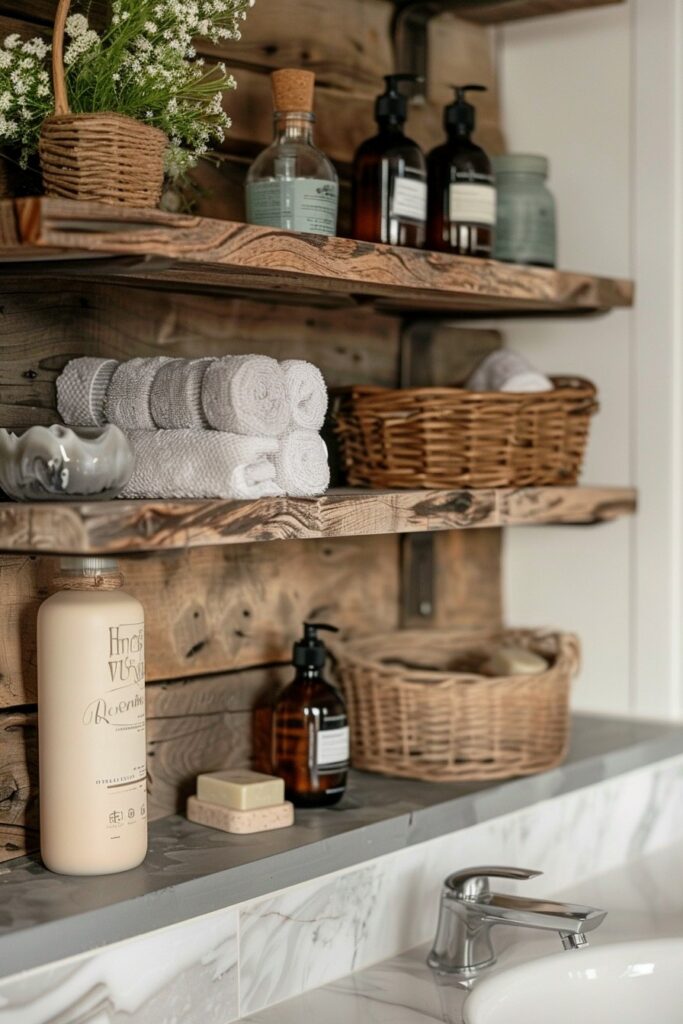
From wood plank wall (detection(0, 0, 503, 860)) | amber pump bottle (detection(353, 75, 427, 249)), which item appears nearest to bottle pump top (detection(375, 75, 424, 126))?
amber pump bottle (detection(353, 75, 427, 249))

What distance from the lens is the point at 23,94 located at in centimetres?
117

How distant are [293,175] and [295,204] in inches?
1.3

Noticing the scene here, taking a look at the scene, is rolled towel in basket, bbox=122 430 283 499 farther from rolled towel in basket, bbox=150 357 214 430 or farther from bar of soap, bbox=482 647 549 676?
bar of soap, bbox=482 647 549 676

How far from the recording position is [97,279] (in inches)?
52.9

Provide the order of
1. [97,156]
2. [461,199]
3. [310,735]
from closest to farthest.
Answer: [97,156]
[310,735]
[461,199]

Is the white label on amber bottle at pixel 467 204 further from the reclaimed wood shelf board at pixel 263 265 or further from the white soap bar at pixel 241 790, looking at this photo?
the white soap bar at pixel 241 790

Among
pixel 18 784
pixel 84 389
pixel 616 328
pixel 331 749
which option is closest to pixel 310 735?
pixel 331 749

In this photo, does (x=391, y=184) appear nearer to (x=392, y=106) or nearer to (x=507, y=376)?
(x=392, y=106)

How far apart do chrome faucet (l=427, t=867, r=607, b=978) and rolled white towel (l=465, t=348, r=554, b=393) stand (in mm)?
571

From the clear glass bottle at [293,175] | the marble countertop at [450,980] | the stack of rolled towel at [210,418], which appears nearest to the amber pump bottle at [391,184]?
the clear glass bottle at [293,175]

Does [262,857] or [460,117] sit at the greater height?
[460,117]

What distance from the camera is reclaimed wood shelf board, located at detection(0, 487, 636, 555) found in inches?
41.9

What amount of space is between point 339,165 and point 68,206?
66 cm

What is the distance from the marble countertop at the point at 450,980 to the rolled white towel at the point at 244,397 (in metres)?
0.51
